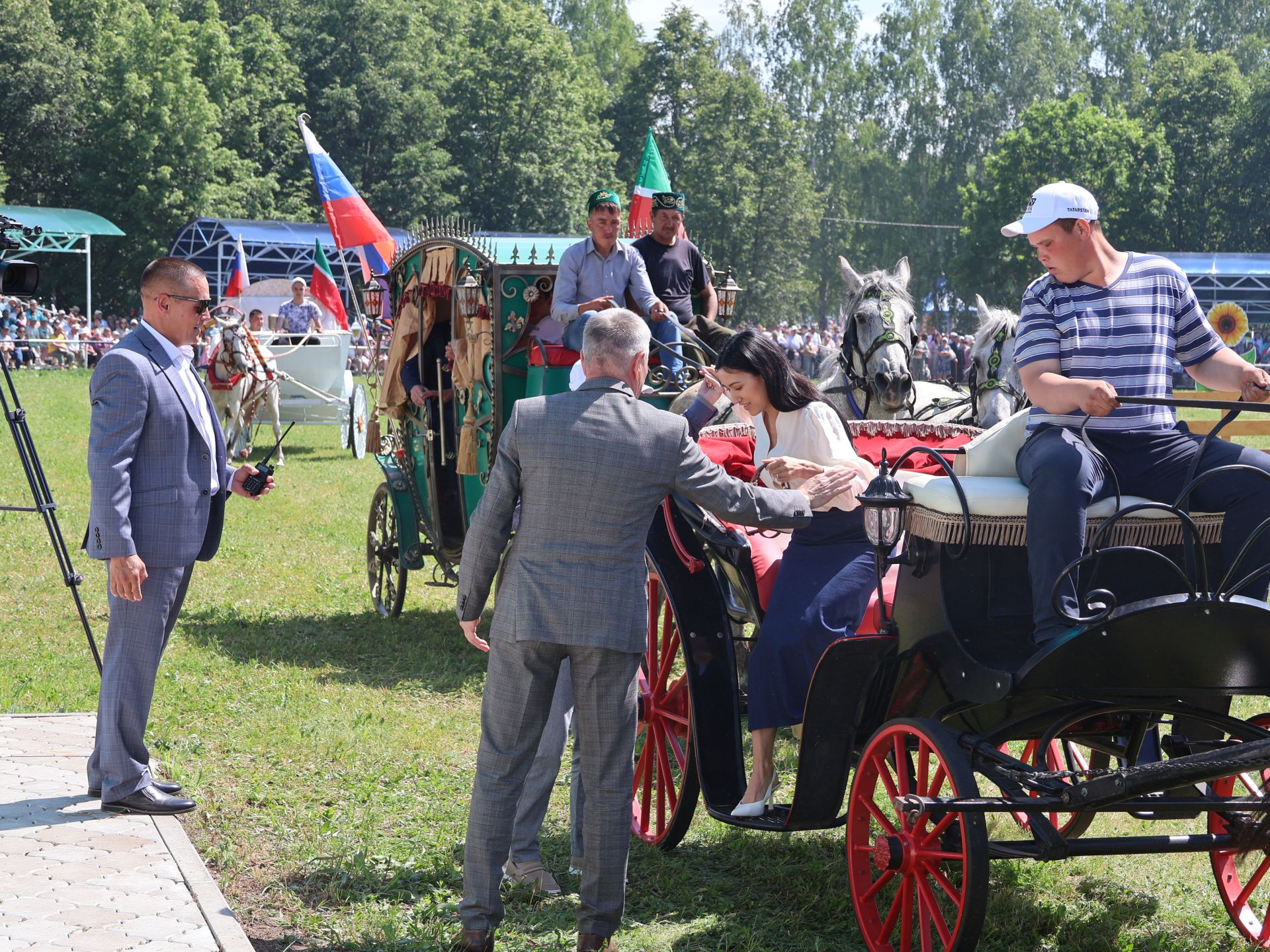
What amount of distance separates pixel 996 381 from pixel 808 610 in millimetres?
5445

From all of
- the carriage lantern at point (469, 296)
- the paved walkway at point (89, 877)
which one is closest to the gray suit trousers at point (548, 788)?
the paved walkway at point (89, 877)

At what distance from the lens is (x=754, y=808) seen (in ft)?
14.5

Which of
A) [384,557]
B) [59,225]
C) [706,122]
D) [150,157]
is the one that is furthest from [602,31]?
[384,557]

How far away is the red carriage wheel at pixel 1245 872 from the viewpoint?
4.21 m

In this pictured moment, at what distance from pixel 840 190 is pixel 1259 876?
63732 millimetres

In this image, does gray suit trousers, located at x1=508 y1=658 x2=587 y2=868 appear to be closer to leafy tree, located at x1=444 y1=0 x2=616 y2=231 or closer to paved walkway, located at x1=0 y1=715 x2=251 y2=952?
paved walkway, located at x1=0 y1=715 x2=251 y2=952

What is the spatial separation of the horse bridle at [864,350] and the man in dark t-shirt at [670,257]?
0.93 metres

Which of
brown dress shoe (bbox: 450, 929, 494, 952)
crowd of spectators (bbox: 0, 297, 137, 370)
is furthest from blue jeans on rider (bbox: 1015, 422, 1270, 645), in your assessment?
crowd of spectators (bbox: 0, 297, 137, 370)

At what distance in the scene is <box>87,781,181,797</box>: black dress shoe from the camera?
5262 mm

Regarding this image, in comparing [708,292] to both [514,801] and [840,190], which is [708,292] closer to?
[514,801]

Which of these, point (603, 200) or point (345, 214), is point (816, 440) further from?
point (345, 214)

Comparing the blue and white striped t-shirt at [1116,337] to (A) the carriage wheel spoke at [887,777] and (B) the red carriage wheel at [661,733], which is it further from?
(B) the red carriage wheel at [661,733]

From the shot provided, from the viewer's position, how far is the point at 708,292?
28.5 feet

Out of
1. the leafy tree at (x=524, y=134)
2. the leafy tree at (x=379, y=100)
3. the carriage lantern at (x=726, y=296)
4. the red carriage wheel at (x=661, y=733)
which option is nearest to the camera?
the red carriage wheel at (x=661, y=733)
